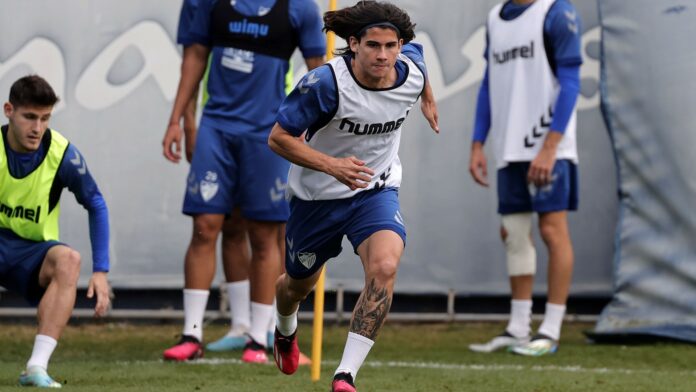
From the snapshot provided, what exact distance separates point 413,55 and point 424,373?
1.77 metres

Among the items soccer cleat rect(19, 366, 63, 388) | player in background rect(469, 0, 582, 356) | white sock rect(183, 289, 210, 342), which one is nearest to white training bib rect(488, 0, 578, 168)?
player in background rect(469, 0, 582, 356)

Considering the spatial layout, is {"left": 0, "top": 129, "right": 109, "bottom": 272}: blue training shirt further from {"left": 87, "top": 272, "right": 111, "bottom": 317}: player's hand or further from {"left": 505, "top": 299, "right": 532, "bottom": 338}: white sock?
{"left": 505, "top": 299, "right": 532, "bottom": 338}: white sock

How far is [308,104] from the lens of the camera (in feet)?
20.6

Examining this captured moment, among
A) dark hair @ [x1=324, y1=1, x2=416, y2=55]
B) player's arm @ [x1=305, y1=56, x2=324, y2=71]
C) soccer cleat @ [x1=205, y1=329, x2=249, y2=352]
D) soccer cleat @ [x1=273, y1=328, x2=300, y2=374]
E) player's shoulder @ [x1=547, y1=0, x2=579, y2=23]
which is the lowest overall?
soccer cleat @ [x1=205, y1=329, x2=249, y2=352]

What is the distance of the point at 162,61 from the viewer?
9.94m

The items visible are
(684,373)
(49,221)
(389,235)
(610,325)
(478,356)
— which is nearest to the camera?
(389,235)

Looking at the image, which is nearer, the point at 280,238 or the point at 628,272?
the point at 280,238

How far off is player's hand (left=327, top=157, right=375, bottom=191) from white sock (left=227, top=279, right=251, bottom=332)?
9.32ft

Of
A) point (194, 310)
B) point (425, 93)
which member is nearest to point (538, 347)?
point (194, 310)

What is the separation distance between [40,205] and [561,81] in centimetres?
324

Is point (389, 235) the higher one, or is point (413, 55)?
point (413, 55)

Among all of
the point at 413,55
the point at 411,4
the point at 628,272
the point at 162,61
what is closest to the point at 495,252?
the point at 628,272

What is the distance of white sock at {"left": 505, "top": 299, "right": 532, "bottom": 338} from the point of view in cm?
897

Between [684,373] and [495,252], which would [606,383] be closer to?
[684,373]
